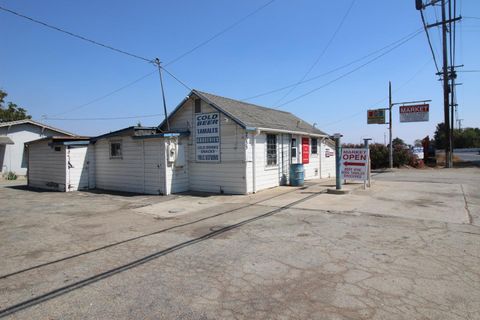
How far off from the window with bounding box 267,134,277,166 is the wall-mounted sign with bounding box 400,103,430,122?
815 inches

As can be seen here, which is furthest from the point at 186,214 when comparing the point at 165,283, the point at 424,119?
Answer: the point at 424,119

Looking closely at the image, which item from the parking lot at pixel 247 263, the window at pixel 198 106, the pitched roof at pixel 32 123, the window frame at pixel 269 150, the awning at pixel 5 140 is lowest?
the parking lot at pixel 247 263

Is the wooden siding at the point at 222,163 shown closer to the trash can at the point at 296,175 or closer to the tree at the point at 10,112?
the trash can at the point at 296,175

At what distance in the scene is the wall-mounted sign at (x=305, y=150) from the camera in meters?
17.6

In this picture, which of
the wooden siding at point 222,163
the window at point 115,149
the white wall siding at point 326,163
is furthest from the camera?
the white wall siding at point 326,163

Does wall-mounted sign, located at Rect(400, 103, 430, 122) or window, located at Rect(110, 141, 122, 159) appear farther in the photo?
wall-mounted sign, located at Rect(400, 103, 430, 122)

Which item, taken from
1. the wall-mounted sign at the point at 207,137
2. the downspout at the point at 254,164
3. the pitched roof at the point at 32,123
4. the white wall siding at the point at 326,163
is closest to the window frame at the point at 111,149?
the wall-mounted sign at the point at 207,137

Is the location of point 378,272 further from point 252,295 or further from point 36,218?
point 36,218

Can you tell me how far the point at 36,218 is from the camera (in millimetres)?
9172

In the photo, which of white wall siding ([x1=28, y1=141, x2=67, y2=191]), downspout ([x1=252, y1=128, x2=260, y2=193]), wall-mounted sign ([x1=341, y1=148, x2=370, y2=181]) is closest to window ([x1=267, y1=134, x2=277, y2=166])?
downspout ([x1=252, y1=128, x2=260, y2=193])

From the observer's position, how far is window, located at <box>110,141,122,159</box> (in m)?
15.5

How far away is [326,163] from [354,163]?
7.25 metres

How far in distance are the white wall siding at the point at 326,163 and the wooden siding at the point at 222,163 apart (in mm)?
8614

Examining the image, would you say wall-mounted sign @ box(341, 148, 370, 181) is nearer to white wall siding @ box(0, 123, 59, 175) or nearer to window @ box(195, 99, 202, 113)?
window @ box(195, 99, 202, 113)
